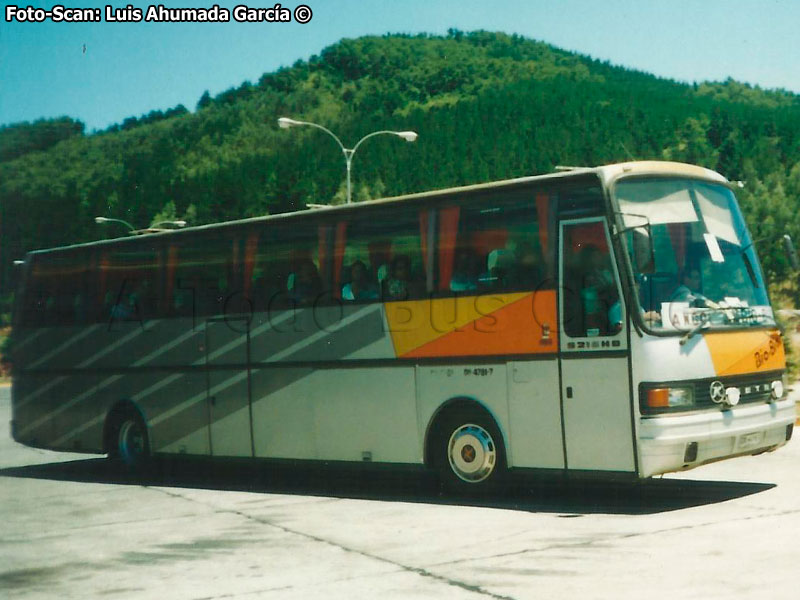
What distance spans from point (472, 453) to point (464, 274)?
1.80 metres

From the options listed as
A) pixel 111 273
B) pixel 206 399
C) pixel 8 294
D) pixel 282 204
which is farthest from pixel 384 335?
pixel 282 204

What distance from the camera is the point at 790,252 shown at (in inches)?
424

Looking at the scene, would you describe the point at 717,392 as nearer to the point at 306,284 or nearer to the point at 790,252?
the point at 790,252

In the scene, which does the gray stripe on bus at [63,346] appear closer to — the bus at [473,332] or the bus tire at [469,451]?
the bus at [473,332]

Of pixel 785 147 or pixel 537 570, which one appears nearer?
pixel 537 570

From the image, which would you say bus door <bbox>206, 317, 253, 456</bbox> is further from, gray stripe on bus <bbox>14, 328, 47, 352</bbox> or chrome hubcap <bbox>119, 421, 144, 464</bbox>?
gray stripe on bus <bbox>14, 328, 47, 352</bbox>

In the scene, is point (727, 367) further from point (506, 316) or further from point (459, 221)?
point (459, 221)

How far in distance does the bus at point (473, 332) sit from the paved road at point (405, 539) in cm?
62

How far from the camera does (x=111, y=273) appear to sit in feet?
51.0

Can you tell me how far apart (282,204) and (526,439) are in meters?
95.7

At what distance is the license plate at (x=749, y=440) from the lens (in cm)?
1023

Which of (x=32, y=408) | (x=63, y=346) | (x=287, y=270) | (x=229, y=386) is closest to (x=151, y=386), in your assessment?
(x=229, y=386)

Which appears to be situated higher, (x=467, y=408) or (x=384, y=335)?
(x=384, y=335)

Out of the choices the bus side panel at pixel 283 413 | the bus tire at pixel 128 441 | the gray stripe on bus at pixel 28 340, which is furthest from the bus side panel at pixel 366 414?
the gray stripe on bus at pixel 28 340
